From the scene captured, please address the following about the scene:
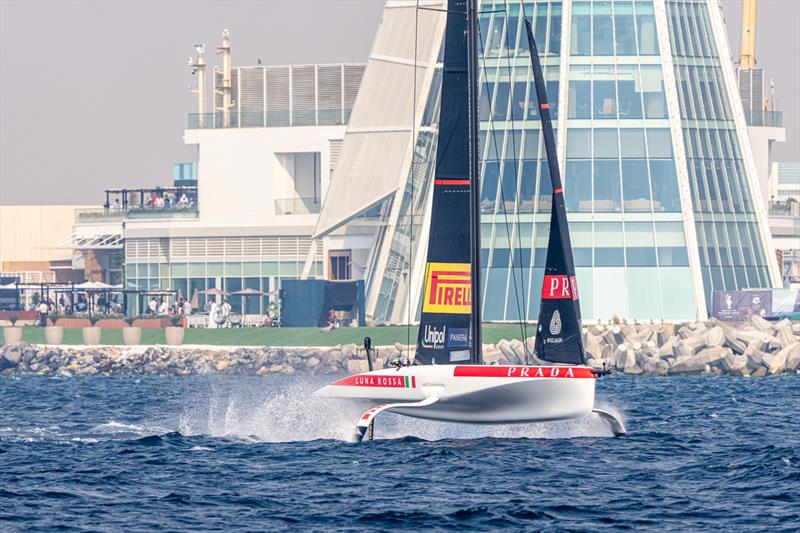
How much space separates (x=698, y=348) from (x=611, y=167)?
12.1m

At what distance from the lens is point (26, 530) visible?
23000 mm

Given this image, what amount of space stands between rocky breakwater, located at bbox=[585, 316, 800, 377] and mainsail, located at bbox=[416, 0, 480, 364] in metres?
28.5

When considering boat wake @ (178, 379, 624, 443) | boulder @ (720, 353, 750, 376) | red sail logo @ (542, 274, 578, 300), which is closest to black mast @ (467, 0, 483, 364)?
red sail logo @ (542, 274, 578, 300)

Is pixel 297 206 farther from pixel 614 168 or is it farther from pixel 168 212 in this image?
pixel 614 168

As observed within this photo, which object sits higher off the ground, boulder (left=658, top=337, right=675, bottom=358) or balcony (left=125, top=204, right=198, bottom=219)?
balcony (left=125, top=204, right=198, bottom=219)

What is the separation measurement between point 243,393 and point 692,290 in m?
24.6

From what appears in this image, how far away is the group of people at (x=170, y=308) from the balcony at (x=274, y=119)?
34.6ft

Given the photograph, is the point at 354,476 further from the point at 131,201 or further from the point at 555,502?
the point at 131,201

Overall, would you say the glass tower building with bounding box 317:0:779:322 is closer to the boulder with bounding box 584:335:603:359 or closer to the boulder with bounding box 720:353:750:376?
the boulder with bounding box 584:335:603:359

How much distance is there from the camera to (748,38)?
102 metres

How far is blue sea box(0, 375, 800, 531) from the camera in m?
23.8

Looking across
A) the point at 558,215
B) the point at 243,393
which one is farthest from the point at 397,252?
the point at 558,215

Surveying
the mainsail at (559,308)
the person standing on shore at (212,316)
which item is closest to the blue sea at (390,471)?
the mainsail at (559,308)

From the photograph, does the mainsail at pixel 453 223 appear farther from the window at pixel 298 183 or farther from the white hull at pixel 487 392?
the window at pixel 298 183
